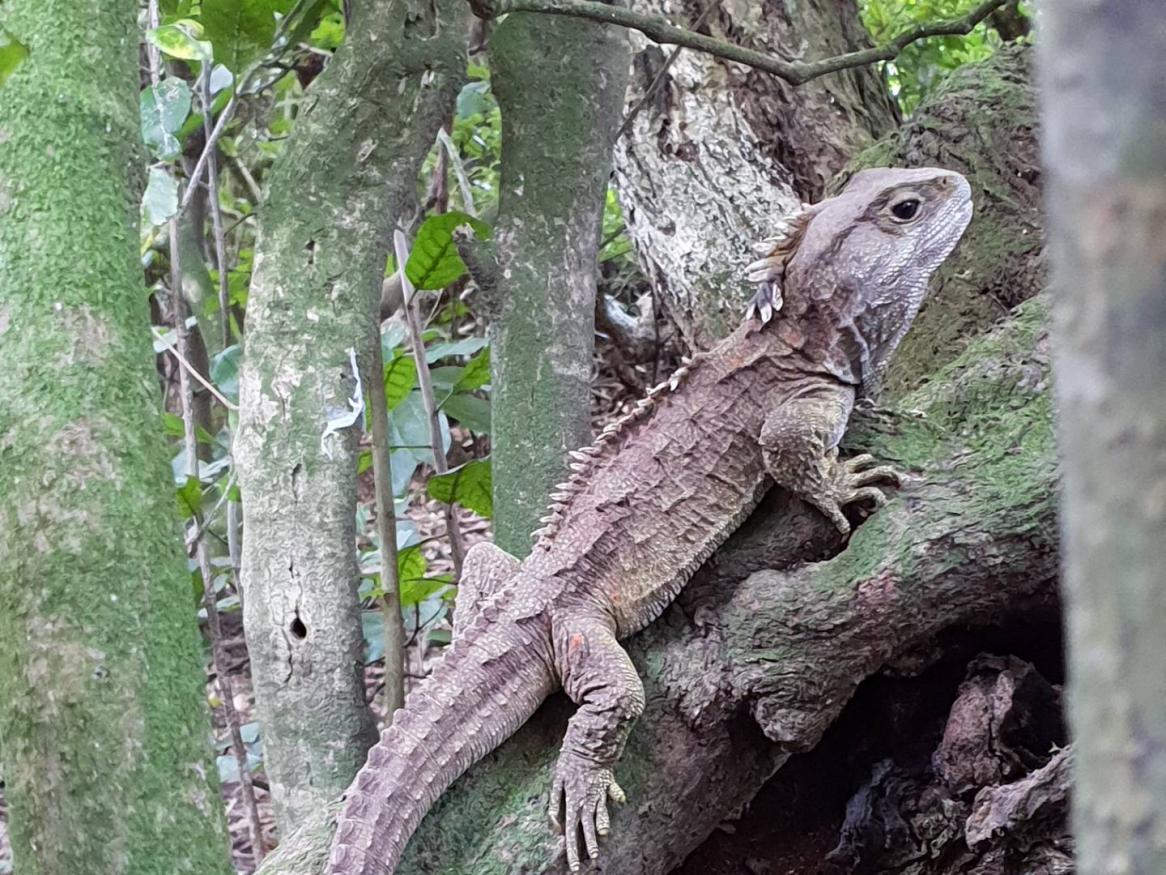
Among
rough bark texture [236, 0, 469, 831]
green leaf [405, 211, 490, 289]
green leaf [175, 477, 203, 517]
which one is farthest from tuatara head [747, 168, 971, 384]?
Result: green leaf [175, 477, 203, 517]

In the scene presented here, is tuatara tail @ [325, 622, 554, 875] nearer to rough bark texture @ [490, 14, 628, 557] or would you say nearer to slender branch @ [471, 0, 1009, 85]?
rough bark texture @ [490, 14, 628, 557]

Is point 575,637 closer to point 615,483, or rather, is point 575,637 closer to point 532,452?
point 615,483

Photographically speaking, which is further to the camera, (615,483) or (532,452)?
(532,452)

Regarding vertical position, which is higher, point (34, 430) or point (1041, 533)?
point (34, 430)

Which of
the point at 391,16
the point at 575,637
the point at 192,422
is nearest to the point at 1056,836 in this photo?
the point at 575,637

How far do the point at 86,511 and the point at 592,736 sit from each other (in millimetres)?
1184

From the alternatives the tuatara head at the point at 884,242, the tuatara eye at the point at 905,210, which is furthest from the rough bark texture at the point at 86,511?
the tuatara eye at the point at 905,210

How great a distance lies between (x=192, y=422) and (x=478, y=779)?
1.98 meters

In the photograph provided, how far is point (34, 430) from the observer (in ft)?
7.87

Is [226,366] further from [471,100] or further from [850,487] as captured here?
[850,487]

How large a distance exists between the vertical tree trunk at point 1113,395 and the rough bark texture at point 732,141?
171 inches

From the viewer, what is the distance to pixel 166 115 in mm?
3689

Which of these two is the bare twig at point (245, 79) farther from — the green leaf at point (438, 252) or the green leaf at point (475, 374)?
the green leaf at point (475, 374)

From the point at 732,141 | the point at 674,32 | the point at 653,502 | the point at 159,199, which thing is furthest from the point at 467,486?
the point at 732,141
